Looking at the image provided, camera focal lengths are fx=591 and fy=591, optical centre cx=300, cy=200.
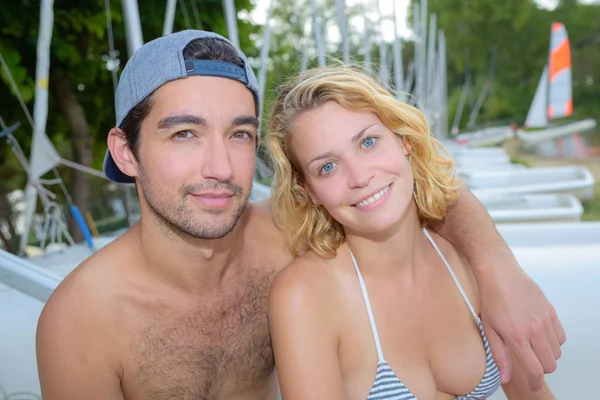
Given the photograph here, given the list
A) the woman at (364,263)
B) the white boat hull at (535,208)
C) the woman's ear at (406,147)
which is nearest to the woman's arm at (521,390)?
the woman at (364,263)

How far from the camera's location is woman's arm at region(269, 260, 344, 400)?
1653 mm

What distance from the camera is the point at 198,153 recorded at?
1701 millimetres

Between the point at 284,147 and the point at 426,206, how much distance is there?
54 centimetres

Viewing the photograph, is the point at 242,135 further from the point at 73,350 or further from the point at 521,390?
the point at 521,390

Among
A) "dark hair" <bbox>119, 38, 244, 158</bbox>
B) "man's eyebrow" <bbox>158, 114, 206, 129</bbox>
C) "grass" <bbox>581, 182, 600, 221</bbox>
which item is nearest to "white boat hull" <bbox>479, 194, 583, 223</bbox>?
"grass" <bbox>581, 182, 600, 221</bbox>

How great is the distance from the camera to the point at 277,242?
216 centimetres

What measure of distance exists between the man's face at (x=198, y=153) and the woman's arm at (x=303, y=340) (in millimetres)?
273

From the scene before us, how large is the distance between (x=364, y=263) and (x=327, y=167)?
354mm

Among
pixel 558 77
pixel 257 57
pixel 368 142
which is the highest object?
pixel 368 142

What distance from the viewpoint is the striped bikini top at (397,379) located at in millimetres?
1747

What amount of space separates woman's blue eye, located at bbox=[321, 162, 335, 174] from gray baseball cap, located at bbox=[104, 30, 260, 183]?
0.33 metres

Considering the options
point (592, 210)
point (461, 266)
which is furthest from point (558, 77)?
point (461, 266)

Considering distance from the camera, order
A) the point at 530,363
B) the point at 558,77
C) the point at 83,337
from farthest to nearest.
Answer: the point at 558,77 < the point at 83,337 < the point at 530,363

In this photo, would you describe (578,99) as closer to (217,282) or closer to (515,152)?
(515,152)
